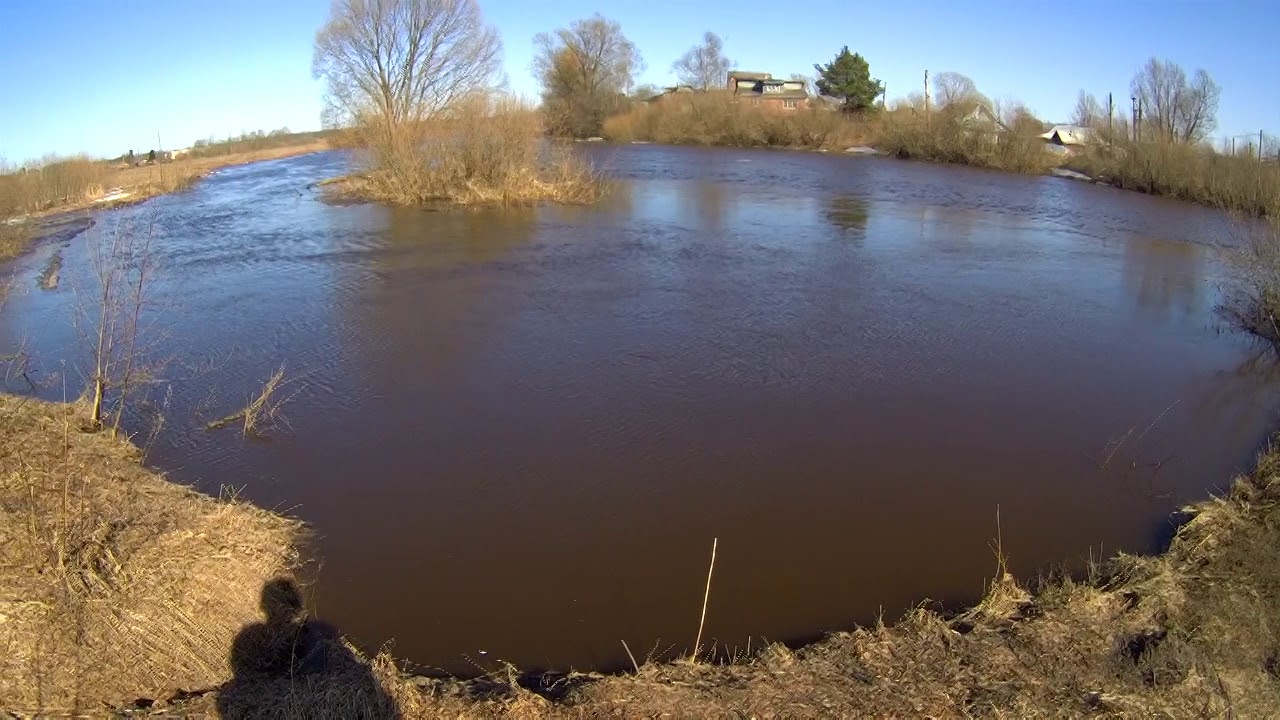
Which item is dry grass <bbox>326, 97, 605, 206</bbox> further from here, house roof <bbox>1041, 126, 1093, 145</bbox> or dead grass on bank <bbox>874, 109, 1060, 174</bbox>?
house roof <bbox>1041, 126, 1093, 145</bbox>

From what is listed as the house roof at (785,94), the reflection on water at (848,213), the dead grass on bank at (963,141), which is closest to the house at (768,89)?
the house roof at (785,94)

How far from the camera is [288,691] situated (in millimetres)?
3861

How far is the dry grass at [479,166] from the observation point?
20.8m

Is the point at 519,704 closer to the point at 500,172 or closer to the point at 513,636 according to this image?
the point at 513,636

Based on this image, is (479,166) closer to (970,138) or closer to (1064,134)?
(970,138)

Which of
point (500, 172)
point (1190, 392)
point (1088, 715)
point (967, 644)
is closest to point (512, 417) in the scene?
point (967, 644)

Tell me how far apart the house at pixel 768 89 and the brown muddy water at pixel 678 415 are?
3643cm

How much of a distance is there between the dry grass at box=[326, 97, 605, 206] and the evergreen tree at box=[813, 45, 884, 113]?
29935 mm

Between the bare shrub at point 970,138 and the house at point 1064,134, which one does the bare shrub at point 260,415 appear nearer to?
the bare shrub at point 970,138

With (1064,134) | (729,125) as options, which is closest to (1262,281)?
(729,125)

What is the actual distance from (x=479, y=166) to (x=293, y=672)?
18.2 metres

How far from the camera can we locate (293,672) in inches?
166

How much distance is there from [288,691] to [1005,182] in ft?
92.2

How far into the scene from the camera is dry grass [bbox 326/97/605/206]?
2084cm
